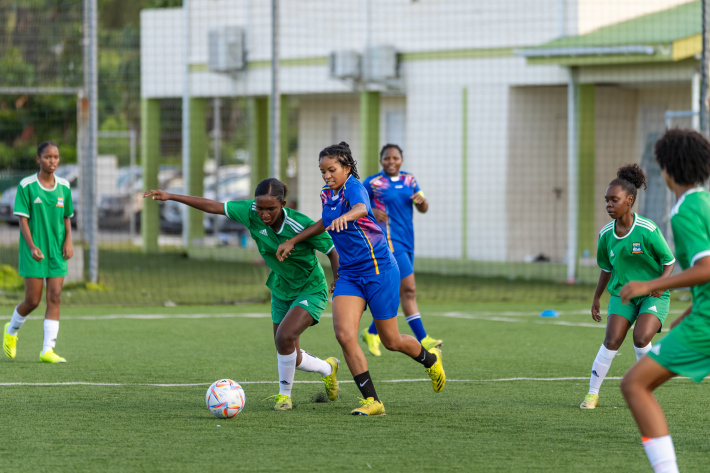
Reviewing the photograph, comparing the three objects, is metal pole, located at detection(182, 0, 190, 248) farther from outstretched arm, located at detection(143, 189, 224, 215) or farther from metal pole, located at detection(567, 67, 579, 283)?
outstretched arm, located at detection(143, 189, 224, 215)

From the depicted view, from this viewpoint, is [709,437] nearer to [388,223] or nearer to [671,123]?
[388,223]

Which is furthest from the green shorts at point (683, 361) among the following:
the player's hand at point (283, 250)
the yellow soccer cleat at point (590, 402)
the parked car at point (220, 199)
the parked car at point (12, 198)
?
the parked car at point (12, 198)

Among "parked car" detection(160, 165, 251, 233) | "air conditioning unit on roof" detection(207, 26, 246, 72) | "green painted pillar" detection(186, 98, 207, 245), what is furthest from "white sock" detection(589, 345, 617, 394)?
"parked car" detection(160, 165, 251, 233)

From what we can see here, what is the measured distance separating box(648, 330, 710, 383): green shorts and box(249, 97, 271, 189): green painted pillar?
19.0 metres

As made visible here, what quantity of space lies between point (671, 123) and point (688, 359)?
13553 mm

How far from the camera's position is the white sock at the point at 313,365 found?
7266 mm

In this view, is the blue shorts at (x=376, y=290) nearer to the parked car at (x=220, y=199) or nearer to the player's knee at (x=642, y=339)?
the player's knee at (x=642, y=339)

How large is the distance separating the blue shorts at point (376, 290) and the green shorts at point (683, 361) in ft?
8.13

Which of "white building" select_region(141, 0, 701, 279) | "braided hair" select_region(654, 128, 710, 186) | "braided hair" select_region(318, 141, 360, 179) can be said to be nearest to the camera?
"braided hair" select_region(654, 128, 710, 186)

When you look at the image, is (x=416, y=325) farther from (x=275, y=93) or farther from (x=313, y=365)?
(x=275, y=93)

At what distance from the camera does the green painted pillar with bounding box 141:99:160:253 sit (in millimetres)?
23672

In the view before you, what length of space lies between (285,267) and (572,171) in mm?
11837

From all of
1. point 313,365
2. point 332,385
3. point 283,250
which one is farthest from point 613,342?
point 283,250

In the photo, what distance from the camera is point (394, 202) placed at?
984 centimetres
